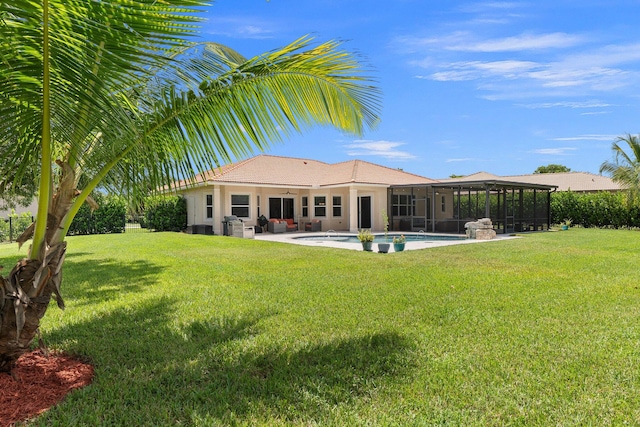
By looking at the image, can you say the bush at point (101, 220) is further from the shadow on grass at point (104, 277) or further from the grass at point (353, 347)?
the grass at point (353, 347)

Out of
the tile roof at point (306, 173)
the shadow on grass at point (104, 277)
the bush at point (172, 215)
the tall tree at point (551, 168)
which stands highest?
the tall tree at point (551, 168)

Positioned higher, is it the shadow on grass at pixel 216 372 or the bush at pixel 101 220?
the bush at pixel 101 220

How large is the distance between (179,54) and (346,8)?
6.70 m

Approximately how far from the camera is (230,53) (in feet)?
16.8

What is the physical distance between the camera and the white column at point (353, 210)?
25.5m

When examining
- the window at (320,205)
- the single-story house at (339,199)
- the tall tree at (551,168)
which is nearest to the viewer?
the single-story house at (339,199)

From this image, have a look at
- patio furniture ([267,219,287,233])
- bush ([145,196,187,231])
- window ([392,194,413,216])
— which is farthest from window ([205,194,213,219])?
window ([392,194,413,216])

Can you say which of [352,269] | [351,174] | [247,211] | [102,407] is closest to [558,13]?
[352,269]

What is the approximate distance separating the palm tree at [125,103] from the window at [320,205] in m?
22.7

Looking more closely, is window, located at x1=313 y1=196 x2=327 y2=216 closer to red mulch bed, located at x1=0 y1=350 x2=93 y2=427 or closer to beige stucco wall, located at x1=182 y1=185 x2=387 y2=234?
beige stucco wall, located at x1=182 y1=185 x2=387 y2=234

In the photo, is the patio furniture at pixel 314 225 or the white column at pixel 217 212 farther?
the patio furniture at pixel 314 225

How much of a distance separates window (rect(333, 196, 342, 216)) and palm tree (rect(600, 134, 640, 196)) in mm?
17870

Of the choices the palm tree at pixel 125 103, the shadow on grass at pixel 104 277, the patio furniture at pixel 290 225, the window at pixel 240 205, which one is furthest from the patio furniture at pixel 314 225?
the palm tree at pixel 125 103

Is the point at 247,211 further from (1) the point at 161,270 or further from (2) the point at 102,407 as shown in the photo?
(2) the point at 102,407
